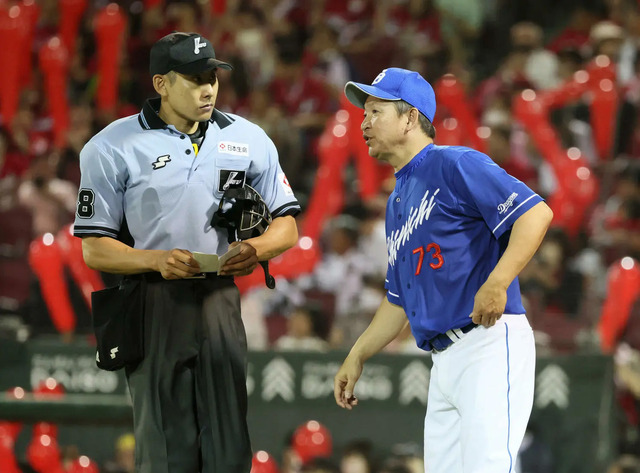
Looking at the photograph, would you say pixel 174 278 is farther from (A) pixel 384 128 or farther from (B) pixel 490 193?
(B) pixel 490 193

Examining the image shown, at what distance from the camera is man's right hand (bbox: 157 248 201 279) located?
11.3ft

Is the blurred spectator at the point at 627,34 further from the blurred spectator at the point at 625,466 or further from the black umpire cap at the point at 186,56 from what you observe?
the black umpire cap at the point at 186,56

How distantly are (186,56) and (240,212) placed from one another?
57 centimetres

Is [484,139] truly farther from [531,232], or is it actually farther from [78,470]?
[531,232]

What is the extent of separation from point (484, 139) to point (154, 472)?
5.45m

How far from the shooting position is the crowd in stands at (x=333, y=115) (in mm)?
7188

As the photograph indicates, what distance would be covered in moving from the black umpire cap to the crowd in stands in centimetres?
337

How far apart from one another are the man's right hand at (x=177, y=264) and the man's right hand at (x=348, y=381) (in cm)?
78

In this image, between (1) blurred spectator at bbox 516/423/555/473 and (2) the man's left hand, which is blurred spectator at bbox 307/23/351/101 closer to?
(1) blurred spectator at bbox 516/423/555/473

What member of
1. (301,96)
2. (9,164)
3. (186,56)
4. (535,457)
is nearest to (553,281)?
(535,457)

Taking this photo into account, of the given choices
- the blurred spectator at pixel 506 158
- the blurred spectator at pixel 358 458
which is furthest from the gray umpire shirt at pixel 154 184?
the blurred spectator at pixel 506 158

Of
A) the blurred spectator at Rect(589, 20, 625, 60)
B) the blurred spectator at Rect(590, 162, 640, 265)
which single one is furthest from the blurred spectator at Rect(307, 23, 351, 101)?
the blurred spectator at Rect(590, 162, 640, 265)

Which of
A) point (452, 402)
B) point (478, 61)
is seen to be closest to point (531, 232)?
point (452, 402)

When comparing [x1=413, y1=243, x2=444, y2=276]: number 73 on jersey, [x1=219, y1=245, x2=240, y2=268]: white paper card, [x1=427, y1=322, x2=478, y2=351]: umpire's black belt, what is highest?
[x1=219, y1=245, x2=240, y2=268]: white paper card
